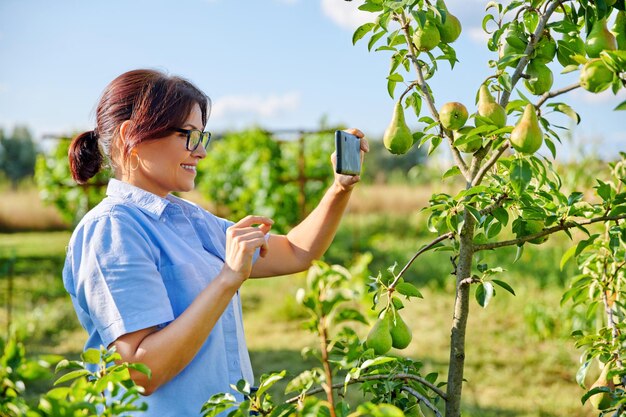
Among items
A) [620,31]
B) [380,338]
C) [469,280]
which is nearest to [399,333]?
[380,338]

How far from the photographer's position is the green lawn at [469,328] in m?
4.23

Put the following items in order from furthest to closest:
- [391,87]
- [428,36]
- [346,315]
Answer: [391,87] → [428,36] → [346,315]

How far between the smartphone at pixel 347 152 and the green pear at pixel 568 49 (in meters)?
0.47

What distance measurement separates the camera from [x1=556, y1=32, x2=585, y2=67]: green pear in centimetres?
138

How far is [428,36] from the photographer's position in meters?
1.44

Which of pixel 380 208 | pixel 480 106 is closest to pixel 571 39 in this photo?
pixel 480 106

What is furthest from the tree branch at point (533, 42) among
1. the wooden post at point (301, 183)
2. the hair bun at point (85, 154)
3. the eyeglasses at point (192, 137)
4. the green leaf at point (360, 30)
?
the wooden post at point (301, 183)

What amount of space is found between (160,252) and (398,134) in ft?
1.90

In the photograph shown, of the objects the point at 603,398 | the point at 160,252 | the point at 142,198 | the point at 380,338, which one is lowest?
the point at 603,398

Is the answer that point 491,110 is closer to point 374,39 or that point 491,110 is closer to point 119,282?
point 374,39

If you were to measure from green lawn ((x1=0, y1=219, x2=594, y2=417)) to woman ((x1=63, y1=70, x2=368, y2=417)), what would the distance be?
157cm

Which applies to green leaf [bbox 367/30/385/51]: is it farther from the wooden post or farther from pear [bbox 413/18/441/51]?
the wooden post

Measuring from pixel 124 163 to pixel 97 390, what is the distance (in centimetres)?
83

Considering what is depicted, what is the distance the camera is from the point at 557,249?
7449mm
